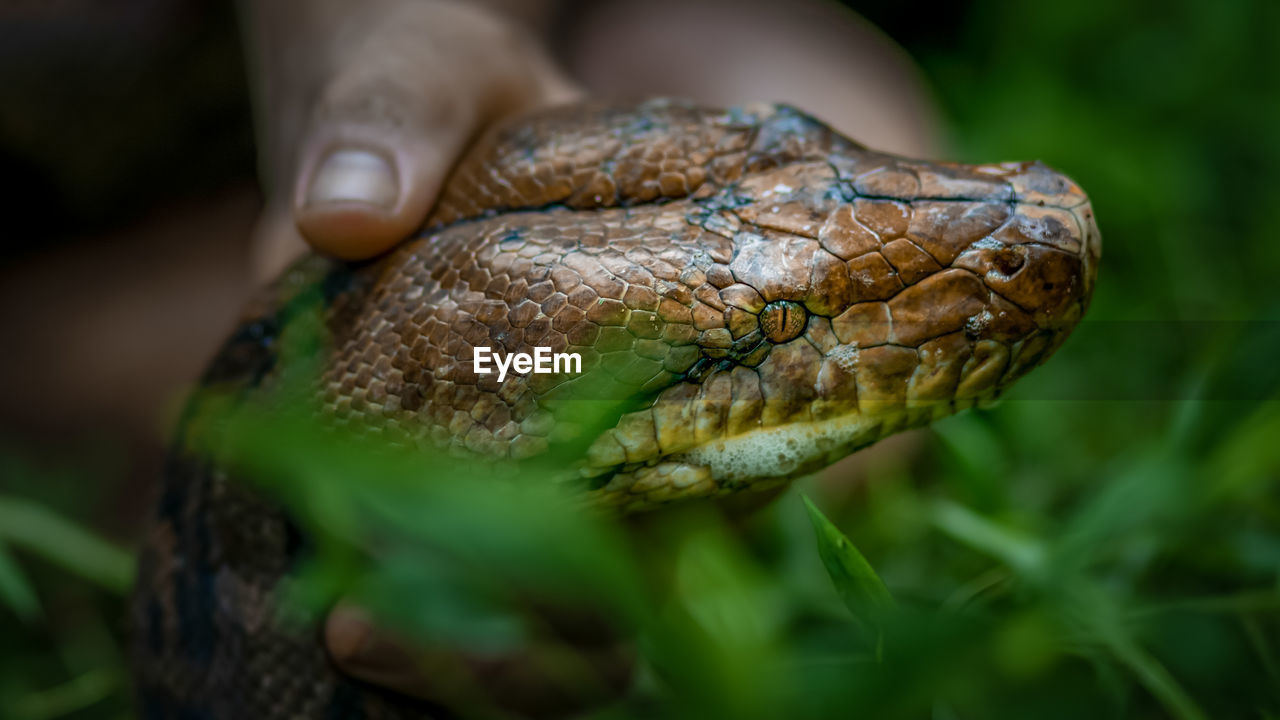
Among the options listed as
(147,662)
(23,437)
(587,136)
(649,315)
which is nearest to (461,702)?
(147,662)

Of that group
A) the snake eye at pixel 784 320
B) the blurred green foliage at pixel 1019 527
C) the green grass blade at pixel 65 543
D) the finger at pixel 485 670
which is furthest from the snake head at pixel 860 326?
the green grass blade at pixel 65 543

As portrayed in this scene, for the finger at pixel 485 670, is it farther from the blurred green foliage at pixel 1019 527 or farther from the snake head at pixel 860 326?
the snake head at pixel 860 326

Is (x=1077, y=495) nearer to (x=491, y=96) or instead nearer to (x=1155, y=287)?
(x=1155, y=287)

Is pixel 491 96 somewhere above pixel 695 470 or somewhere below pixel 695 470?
above

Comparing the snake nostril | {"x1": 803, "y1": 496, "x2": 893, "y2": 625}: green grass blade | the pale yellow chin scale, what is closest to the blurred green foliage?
{"x1": 803, "y1": 496, "x2": 893, "y2": 625}: green grass blade

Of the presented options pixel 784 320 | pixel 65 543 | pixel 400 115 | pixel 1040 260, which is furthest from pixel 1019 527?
pixel 65 543

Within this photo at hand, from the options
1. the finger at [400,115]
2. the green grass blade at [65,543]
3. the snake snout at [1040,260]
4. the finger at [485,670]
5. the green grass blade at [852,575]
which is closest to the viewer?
the green grass blade at [852,575]
